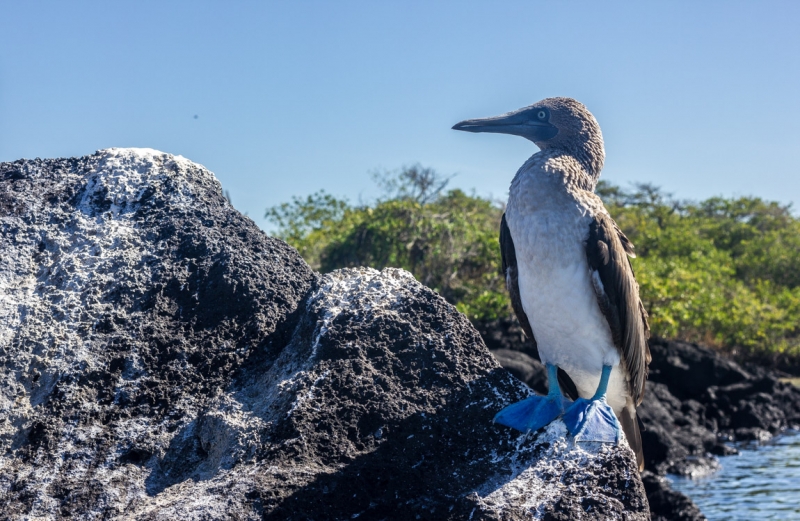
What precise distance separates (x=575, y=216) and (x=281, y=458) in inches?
64.2

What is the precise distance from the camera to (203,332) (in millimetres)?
3189

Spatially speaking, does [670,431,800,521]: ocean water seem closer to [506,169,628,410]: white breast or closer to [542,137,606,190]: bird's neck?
[506,169,628,410]: white breast

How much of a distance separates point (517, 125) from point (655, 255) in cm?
1700

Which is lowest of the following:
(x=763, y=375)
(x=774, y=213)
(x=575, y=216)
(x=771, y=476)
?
(x=771, y=476)

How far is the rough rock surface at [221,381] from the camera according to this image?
2693 millimetres

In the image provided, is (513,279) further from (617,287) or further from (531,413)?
(531,413)

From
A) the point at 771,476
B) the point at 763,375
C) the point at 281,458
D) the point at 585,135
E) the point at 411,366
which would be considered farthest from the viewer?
the point at 763,375

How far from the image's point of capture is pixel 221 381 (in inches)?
123

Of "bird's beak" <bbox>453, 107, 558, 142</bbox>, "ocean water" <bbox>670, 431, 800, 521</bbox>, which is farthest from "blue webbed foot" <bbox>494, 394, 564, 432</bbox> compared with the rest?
"ocean water" <bbox>670, 431, 800, 521</bbox>

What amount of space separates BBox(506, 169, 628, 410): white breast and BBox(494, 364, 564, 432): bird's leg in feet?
1.71

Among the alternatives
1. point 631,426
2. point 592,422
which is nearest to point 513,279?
point 631,426

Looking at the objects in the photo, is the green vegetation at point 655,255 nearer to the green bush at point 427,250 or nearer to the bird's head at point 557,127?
the green bush at point 427,250

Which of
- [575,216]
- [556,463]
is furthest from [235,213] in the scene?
[556,463]

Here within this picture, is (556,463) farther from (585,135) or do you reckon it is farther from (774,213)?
(774,213)
